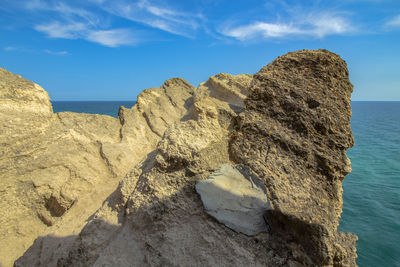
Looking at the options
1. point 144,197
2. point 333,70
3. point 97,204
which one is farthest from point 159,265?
point 333,70

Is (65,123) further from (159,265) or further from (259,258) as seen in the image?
(259,258)

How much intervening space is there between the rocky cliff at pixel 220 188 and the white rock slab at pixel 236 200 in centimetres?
1

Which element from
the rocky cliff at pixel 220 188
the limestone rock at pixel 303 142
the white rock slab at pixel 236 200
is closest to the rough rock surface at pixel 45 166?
the rocky cliff at pixel 220 188

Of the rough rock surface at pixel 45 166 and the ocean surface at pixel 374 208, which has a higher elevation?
the rough rock surface at pixel 45 166

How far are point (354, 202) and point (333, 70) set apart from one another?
10241 millimetres

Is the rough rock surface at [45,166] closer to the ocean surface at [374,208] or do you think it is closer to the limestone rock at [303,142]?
the limestone rock at [303,142]

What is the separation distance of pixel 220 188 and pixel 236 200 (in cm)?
20

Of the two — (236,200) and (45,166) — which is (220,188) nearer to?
(236,200)

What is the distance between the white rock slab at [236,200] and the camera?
94.3 inches

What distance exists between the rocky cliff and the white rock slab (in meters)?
0.01

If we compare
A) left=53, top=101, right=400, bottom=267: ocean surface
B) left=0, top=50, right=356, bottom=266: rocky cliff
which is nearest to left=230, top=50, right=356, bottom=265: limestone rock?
left=0, top=50, right=356, bottom=266: rocky cliff

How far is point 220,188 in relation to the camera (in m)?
2.56

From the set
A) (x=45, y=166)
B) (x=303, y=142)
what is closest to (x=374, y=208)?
(x=303, y=142)

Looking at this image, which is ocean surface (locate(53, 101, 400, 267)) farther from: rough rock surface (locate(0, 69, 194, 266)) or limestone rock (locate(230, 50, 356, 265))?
rough rock surface (locate(0, 69, 194, 266))
